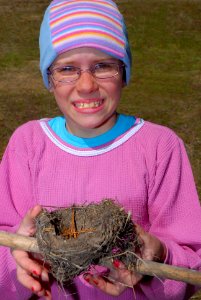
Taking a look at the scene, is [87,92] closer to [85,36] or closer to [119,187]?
[85,36]

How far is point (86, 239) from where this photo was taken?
1891 millimetres

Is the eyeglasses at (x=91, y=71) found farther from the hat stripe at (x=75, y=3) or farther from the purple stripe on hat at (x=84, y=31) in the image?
the hat stripe at (x=75, y=3)

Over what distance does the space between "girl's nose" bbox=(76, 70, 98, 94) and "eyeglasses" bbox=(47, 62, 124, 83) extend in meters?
0.02

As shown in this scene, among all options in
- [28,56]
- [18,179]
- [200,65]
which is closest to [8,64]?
[28,56]

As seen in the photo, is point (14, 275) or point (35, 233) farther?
point (14, 275)

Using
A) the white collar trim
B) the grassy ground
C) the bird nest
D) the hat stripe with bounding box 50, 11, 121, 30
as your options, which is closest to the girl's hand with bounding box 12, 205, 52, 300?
the bird nest

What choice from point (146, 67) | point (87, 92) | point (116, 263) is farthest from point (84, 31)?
point (146, 67)

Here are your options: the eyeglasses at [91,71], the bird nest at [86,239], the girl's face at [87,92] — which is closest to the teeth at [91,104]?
the girl's face at [87,92]

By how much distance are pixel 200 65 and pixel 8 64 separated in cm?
350

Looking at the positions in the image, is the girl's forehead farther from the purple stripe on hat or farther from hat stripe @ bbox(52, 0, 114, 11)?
hat stripe @ bbox(52, 0, 114, 11)

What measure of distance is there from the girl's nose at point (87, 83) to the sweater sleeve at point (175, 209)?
0.42 meters

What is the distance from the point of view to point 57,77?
7.75ft

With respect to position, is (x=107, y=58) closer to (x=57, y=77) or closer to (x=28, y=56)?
(x=57, y=77)

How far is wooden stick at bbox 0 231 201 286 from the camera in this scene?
1965 mm
